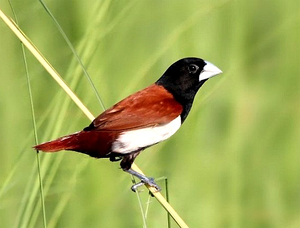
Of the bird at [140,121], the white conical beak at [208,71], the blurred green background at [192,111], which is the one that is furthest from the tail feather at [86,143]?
the blurred green background at [192,111]

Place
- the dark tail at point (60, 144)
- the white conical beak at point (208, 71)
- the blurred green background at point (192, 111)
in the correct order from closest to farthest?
the dark tail at point (60, 144) < the white conical beak at point (208, 71) < the blurred green background at point (192, 111)

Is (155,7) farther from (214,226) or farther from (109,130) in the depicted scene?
(109,130)

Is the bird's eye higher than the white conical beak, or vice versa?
the bird's eye

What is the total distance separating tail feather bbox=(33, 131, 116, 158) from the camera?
36.5 inches

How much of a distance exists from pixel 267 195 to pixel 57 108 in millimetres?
668

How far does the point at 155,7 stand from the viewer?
6.04 ft

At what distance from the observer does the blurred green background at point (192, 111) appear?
5.51 ft

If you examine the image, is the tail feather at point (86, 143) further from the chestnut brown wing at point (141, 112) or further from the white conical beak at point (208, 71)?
the white conical beak at point (208, 71)

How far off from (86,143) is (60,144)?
0.03 m

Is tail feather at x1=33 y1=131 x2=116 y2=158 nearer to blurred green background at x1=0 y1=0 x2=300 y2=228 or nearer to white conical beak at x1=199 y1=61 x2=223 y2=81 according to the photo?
white conical beak at x1=199 y1=61 x2=223 y2=81

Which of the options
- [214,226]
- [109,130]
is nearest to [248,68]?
[214,226]

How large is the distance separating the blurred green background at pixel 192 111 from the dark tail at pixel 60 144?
0.64 meters

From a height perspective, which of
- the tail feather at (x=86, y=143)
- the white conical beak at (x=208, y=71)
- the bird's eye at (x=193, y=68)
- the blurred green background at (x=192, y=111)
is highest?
the tail feather at (x=86, y=143)

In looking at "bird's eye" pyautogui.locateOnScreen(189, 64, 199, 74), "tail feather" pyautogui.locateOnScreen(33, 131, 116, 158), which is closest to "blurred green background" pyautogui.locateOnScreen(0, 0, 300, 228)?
"bird's eye" pyautogui.locateOnScreen(189, 64, 199, 74)
